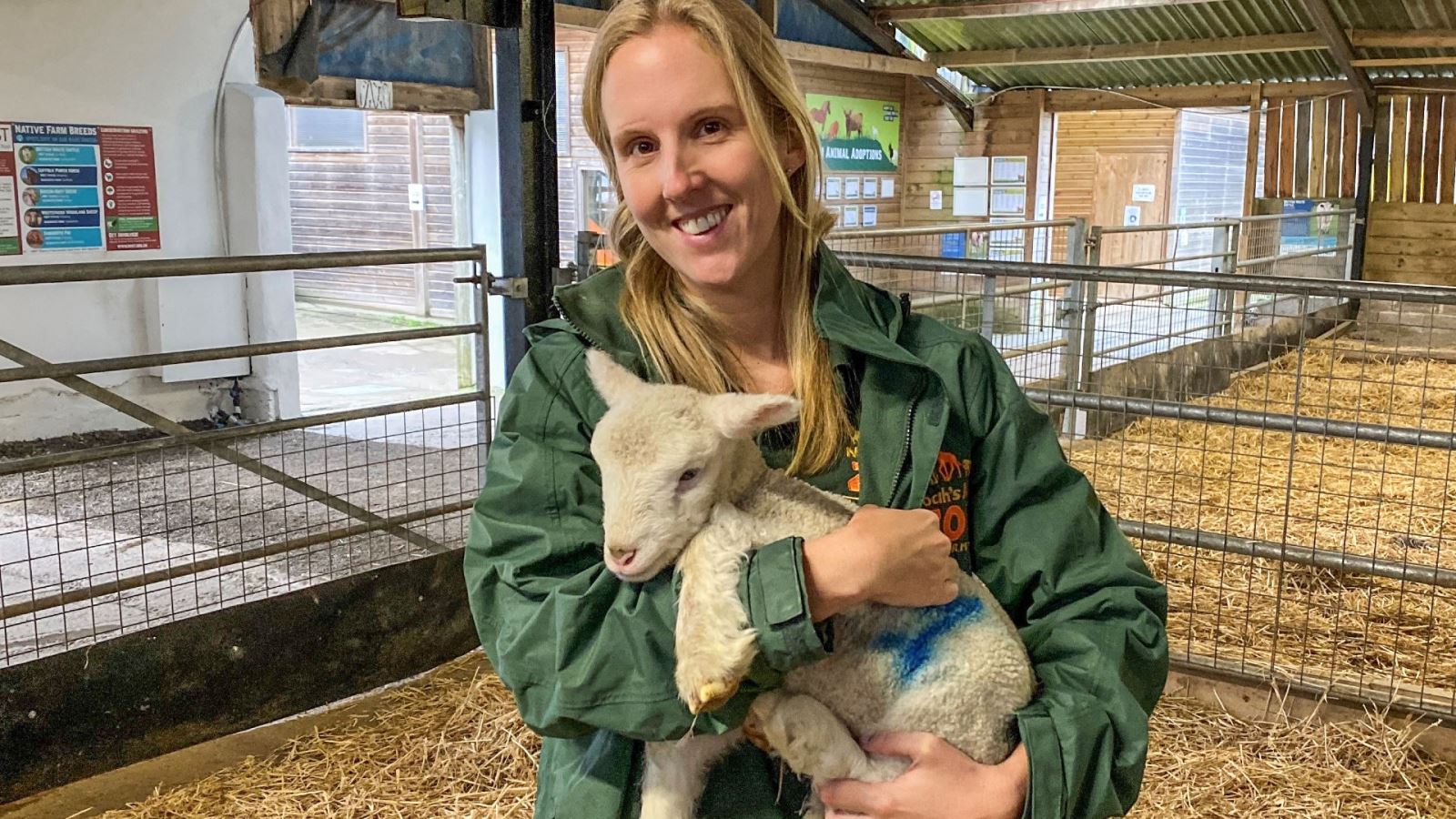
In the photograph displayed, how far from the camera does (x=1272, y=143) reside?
37.4 ft

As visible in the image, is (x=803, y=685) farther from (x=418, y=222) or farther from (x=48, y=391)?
(x=418, y=222)

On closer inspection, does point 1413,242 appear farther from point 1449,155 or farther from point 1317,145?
point 1317,145

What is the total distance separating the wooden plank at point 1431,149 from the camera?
420 inches

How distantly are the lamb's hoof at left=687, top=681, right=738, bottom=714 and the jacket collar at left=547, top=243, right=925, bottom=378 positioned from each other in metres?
0.42

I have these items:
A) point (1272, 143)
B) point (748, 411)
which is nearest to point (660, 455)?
point (748, 411)

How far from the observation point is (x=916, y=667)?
1.35m

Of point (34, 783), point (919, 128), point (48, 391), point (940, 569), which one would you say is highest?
point (919, 128)

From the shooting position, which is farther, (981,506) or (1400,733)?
(1400,733)

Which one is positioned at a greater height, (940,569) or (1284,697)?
(940,569)

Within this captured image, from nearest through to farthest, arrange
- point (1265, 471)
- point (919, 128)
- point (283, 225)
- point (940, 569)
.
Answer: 1. point (940, 569)
2. point (1265, 471)
3. point (283, 225)
4. point (919, 128)

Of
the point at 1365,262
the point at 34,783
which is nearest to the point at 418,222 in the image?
the point at 1365,262

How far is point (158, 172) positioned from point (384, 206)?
6.44 m

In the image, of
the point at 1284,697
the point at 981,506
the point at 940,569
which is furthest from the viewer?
the point at 1284,697

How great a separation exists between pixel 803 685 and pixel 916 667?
0.40 feet
